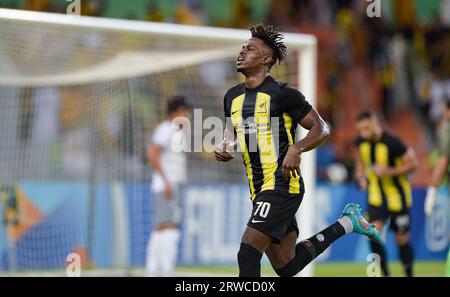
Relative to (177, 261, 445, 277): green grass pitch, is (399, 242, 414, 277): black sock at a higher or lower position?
higher

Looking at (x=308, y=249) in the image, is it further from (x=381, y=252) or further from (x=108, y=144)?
(x=108, y=144)

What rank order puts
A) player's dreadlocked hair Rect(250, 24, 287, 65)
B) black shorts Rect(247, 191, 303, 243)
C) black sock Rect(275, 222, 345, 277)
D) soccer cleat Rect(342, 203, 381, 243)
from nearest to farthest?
black shorts Rect(247, 191, 303, 243) → player's dreadlocked hair Rect(250, 24, 287, 65) → black sock Rect(275, 222, 345, 277) → soccer cleat Rect(342, 203, 381, 243)

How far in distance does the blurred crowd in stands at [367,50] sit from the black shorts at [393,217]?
7811 mm

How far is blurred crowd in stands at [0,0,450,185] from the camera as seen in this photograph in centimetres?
2027

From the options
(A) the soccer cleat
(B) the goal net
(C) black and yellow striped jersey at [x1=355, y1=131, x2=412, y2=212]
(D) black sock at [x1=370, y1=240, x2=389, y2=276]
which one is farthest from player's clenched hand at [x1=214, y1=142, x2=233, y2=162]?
(C) black and yellow striped jersey at [x1=355, y1=131, x2=412, y2=212]

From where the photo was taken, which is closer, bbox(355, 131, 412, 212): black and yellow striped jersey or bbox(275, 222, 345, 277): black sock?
bbox(275, 222, 345, 277): black sock

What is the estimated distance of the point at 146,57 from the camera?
11883 mm

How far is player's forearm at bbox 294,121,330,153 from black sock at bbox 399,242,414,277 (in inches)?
202

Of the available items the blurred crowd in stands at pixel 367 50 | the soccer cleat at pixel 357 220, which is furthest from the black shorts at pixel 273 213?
the blurred crowd in stands at pixel 367 50

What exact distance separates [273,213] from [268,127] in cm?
68

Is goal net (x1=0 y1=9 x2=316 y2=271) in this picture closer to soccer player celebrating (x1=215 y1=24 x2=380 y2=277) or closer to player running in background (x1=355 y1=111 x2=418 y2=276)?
player running in background (x1=355 y1=111 x2=418 y2=276)

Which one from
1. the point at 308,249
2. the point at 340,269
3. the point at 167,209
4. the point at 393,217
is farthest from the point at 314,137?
the point at 340,269

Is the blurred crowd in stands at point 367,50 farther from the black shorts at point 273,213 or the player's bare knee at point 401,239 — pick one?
the black shorts at point 273,213
